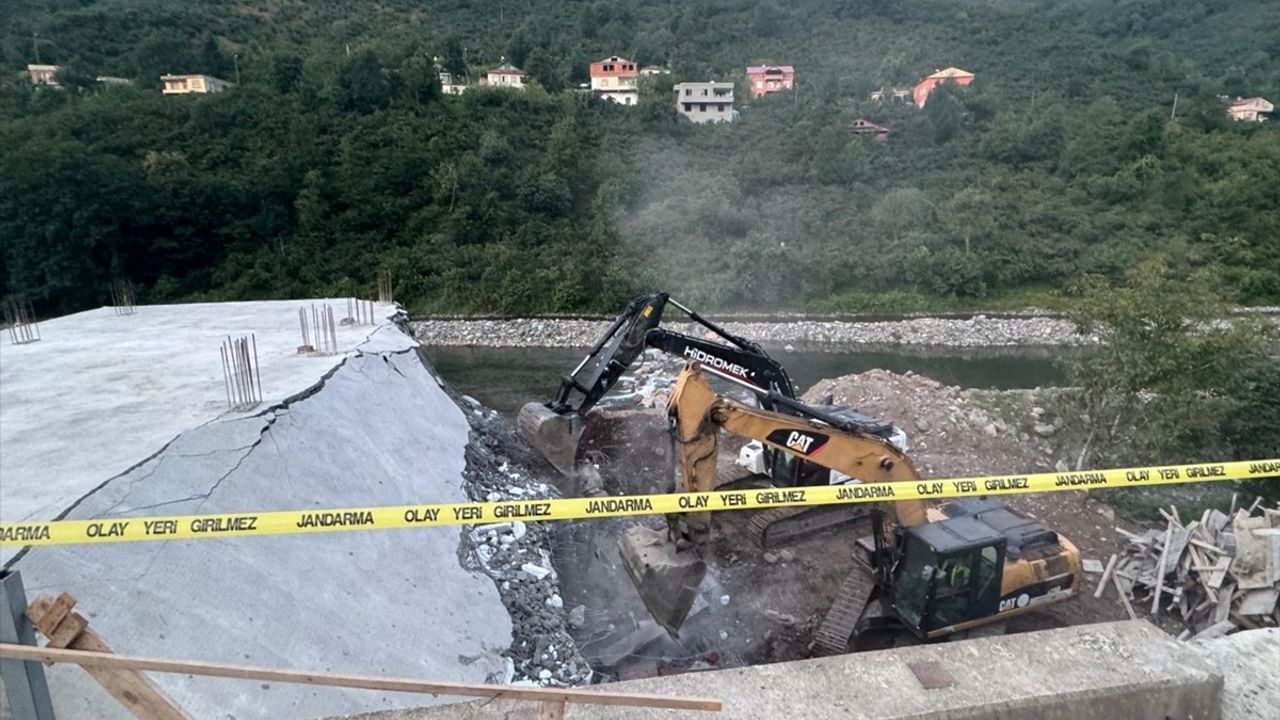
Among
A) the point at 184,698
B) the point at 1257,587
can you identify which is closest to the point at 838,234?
the point at 1257,587

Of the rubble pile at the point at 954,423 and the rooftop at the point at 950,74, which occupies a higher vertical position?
the rooftop at the point at 950,74

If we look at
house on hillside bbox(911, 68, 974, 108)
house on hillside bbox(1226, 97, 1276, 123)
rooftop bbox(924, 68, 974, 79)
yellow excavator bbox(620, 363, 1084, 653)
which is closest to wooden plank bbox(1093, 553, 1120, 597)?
yellow excavator bbox(620, 363, 1084, 653)

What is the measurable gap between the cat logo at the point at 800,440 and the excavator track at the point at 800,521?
175cm

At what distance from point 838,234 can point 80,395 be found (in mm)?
31655

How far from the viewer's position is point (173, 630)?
492cm

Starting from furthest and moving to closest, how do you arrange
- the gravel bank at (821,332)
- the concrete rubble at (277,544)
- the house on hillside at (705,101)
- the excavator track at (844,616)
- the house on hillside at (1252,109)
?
the house on hillside at (705,101) → the house on hillside at (1252,109) → the gravel bank at (821,332) → the excavator track at (844,616) → the concrete rubble at (277,544)

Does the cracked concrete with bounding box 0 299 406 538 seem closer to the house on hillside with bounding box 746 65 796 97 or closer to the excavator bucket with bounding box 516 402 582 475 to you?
the excavator bucket with bounding box 516 402 582 475

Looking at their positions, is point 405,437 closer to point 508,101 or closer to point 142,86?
point 508,101

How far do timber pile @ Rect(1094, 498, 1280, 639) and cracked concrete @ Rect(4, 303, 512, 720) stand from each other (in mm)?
6952

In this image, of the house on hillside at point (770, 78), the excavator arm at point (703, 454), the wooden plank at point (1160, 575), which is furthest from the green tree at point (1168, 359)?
the house on hillside at point (770, 78)

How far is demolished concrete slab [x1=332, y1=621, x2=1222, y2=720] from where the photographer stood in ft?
8.79

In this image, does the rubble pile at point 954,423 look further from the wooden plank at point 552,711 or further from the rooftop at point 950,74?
the rooftop at point 950,74

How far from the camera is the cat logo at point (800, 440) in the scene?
6.11m

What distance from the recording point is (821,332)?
2628 centimetres
